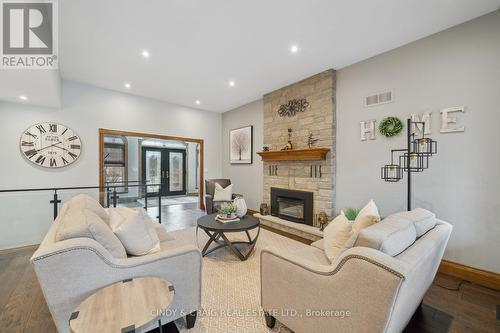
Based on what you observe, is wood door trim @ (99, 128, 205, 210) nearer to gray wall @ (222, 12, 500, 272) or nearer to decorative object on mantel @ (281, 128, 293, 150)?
decorative object on mantel @ (281, 128, 293, 150)

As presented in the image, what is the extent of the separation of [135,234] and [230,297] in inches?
42.9

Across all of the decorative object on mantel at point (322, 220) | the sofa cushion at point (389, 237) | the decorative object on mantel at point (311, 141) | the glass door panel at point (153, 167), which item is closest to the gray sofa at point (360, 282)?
the sofa cushion at point (389, 237)

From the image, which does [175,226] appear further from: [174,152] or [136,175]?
[174,152]

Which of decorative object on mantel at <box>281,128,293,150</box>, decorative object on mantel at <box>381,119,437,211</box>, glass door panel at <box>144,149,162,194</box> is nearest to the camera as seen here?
decorative object on mantel at <box>381,119,437,211</box>

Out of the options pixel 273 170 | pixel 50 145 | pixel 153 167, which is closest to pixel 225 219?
pixel 273 170

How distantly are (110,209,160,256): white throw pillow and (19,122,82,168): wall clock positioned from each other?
10.4ft

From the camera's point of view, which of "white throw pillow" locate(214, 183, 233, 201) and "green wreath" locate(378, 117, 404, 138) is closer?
"green wreath" locate(378, 117, 404, 138)

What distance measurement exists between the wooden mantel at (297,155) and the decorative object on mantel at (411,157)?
3.15 feet

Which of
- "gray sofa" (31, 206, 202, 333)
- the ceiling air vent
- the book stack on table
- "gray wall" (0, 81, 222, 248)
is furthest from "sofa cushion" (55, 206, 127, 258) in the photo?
the ceiling air vent

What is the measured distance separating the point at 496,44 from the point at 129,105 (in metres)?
6.00

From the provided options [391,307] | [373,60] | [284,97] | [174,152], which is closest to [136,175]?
[174,152]

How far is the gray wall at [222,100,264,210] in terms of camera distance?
5.23 metres

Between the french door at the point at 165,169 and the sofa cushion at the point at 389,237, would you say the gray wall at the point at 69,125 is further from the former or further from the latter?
the sofa cushion at the point at 389,237

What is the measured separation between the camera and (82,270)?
1.22m
